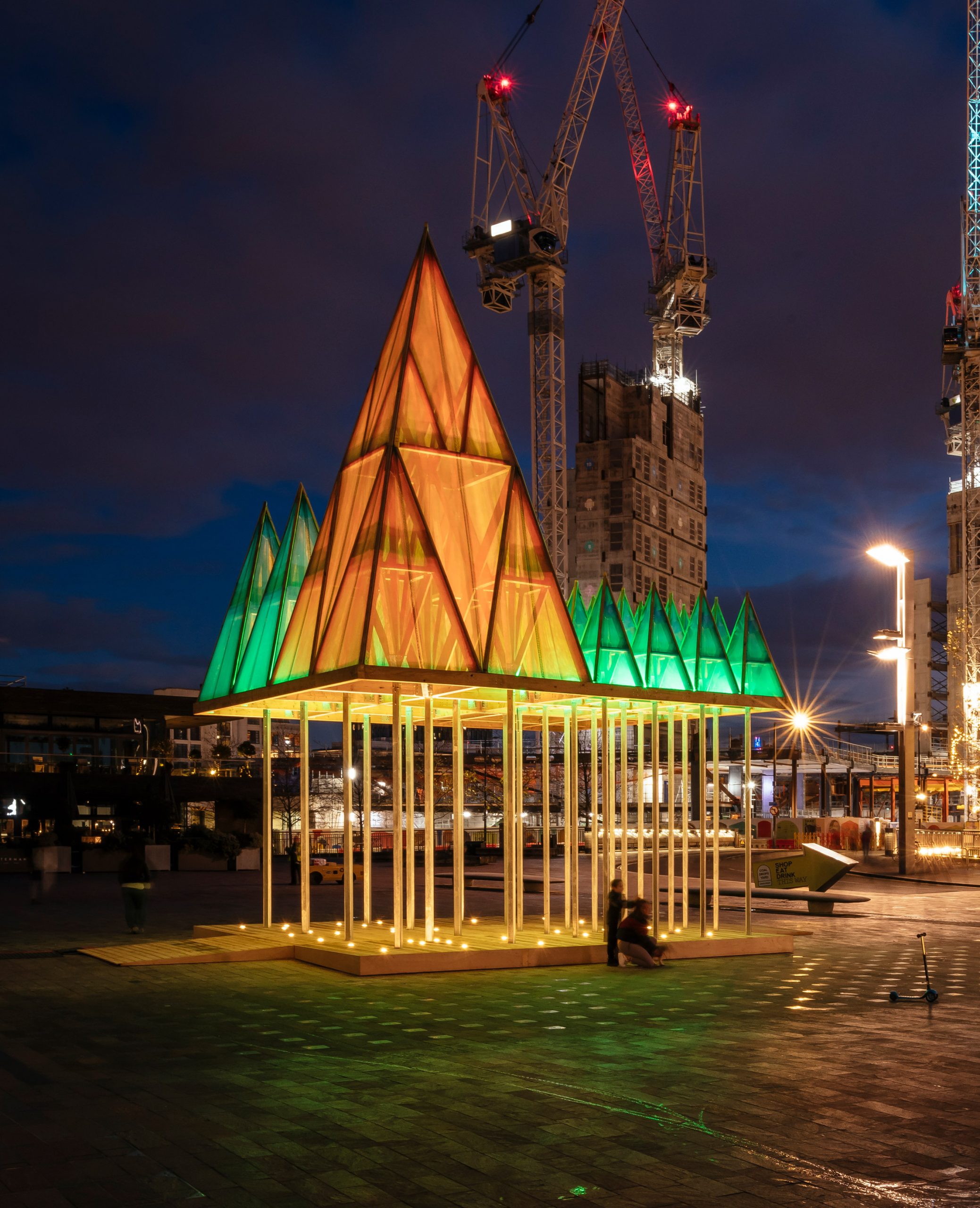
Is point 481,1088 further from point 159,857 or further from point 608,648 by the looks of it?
point 159,857

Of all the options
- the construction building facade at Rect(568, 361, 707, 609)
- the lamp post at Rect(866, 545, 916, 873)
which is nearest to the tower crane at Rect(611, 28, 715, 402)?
the construction building facade at Rect(568, 361, 707, 609)

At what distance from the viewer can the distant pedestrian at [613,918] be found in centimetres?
1709

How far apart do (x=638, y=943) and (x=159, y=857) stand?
32.1 meters

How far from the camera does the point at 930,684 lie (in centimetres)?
14100

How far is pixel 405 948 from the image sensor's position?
16562 mm

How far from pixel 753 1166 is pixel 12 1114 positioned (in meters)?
5.15

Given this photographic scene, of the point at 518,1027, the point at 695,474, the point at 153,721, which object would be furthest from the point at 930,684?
the point at 518,1027

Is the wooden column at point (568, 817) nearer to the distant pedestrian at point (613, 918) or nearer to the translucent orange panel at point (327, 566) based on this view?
the distant pedestrian at point (613, 918)

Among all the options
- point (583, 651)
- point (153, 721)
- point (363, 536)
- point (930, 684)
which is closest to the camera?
point (363, 536)

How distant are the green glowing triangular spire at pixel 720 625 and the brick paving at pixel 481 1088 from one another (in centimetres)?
632

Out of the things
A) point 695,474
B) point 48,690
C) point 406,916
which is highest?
point 695,474

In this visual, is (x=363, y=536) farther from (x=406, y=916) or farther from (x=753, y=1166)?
(x=753, y=1166)

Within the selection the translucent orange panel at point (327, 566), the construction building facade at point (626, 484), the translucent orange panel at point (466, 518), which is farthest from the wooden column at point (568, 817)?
the construction building facade at point (626, 484)

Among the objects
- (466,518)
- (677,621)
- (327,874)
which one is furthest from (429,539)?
(327,874)
